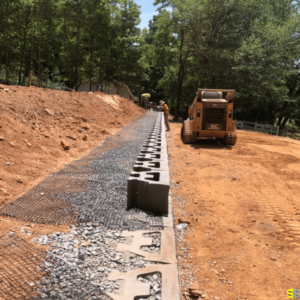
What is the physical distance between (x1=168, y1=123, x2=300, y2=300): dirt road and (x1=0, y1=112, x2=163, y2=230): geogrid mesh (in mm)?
861

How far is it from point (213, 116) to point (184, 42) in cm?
1927

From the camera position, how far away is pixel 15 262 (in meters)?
2.58

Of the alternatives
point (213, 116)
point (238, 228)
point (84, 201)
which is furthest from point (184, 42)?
point (84, 201)

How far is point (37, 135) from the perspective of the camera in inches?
315

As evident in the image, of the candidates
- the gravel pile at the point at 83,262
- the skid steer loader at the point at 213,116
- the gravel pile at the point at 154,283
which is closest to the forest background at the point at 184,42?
the skid steer loader at the point at 213,116

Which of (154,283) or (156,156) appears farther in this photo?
(156,156)

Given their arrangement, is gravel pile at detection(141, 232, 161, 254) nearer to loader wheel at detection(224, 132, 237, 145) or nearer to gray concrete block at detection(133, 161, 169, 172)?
gray concrete block at detection(133, 161, 169, 172)

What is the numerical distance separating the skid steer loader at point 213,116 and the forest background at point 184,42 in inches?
546

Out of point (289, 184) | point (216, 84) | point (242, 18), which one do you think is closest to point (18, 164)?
point (289, 184)

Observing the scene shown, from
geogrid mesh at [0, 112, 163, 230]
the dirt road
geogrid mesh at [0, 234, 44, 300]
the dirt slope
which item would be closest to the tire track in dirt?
the dirt road

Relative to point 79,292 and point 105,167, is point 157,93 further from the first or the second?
point 79,292

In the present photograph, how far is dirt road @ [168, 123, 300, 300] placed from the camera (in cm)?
330

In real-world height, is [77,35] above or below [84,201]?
above

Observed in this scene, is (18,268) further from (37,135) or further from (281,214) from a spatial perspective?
(37,135)
